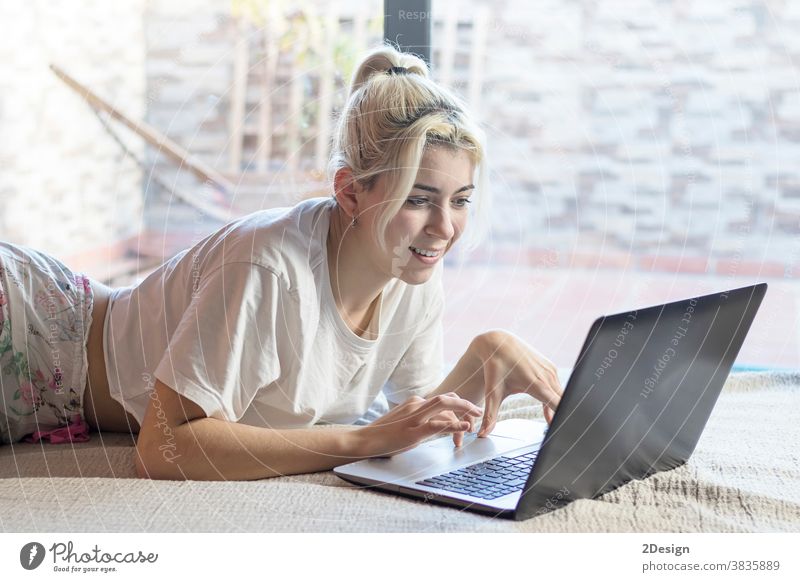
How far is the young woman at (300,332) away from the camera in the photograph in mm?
891

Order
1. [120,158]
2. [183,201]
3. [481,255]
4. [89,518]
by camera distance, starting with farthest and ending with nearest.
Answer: [120,158]
[183,201]
[481,255]
[89,518]

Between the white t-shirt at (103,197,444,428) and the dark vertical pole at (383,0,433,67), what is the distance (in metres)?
0.58

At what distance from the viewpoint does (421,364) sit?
1.18 meters

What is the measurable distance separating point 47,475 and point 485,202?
0.54 m

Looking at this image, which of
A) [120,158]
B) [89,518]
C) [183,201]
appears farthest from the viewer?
[120,158]

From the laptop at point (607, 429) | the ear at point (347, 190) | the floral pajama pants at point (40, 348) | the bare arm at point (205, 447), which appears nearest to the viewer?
the laptop at point (607, 429)

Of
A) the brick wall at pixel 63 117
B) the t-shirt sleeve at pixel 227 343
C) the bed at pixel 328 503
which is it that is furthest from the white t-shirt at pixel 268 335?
the brick wall at pixel 63 117

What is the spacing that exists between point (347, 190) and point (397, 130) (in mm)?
87

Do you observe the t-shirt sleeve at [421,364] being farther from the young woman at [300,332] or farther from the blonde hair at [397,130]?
the blonde hair at [397,130]

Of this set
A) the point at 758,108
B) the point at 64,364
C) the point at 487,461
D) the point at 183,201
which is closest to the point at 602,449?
the point at 487,461

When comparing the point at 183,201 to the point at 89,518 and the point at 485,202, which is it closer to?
the point at 485,202

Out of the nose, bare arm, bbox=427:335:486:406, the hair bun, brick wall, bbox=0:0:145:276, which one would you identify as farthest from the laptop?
brick wall, bbox=0:0:145:276

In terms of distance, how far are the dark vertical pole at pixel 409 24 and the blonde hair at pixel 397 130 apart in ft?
1.95

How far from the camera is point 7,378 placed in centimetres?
111
